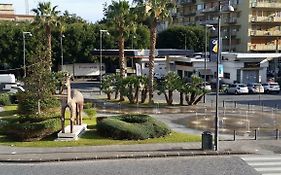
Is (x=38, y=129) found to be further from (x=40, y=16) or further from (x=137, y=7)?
(x=40, y=16)

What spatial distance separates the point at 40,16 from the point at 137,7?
17536 millimetres

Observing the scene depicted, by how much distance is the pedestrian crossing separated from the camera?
20391 mm

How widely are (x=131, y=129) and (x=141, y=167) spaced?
6.37 metres

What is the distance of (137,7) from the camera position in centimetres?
4700

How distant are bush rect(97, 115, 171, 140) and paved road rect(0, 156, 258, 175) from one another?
15.1 ft

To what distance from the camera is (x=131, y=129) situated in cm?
2761

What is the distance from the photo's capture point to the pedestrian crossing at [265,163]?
66.9ft

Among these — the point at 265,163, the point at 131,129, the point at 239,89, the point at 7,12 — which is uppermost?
the point at 7,12

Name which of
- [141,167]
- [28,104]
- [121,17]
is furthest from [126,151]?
[121,17]

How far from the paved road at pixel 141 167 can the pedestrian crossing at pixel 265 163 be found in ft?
1.20

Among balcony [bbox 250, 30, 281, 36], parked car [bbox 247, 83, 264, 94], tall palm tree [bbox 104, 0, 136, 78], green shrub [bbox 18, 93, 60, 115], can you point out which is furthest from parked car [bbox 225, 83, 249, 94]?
green shrub [bbox 18, 93, 60, 115]

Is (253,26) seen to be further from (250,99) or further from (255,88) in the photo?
(250,99)

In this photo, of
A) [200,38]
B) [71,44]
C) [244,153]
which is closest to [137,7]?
[244,153]

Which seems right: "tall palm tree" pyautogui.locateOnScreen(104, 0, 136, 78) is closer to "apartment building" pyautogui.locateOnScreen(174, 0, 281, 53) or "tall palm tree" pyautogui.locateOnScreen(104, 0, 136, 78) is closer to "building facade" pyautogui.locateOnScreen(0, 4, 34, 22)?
"apartment building" pyautogui.locateOnScreen(174, 0, 281, 53)
